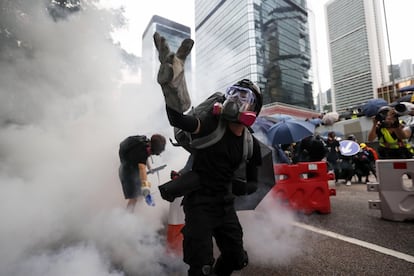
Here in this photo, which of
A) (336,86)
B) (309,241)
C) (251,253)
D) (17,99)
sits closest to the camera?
(251,253)

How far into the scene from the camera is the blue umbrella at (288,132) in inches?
192

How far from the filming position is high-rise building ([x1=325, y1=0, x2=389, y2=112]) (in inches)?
1110

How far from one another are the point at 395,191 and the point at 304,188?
117 centimetres

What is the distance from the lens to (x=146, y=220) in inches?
131

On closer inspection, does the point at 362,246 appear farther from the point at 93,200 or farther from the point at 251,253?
the point at 93,200

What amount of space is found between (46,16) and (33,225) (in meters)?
2.85

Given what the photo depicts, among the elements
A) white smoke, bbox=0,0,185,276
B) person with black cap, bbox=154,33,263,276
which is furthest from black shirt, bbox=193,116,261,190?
white smoke, bbox=0,0,185,276

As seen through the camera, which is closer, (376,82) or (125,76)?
(125,76)

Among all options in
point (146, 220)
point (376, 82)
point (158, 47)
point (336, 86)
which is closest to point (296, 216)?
point (146, 220)

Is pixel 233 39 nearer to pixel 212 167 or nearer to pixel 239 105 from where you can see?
pixel 239 105

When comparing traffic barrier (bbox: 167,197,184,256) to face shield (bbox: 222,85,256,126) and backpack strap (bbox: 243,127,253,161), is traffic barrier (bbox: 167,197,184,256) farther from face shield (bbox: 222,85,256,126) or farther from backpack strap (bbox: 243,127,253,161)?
face shield (bbox: 222,85,256,126)

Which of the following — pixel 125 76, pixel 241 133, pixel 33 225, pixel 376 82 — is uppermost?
pixel 376 82

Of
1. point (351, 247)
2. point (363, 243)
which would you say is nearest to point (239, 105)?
point (351, 247)

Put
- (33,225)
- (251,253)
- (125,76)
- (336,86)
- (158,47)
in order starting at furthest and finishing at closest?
(336,86)
(125,76)
(33,225)
(251,253)
(158,47)
